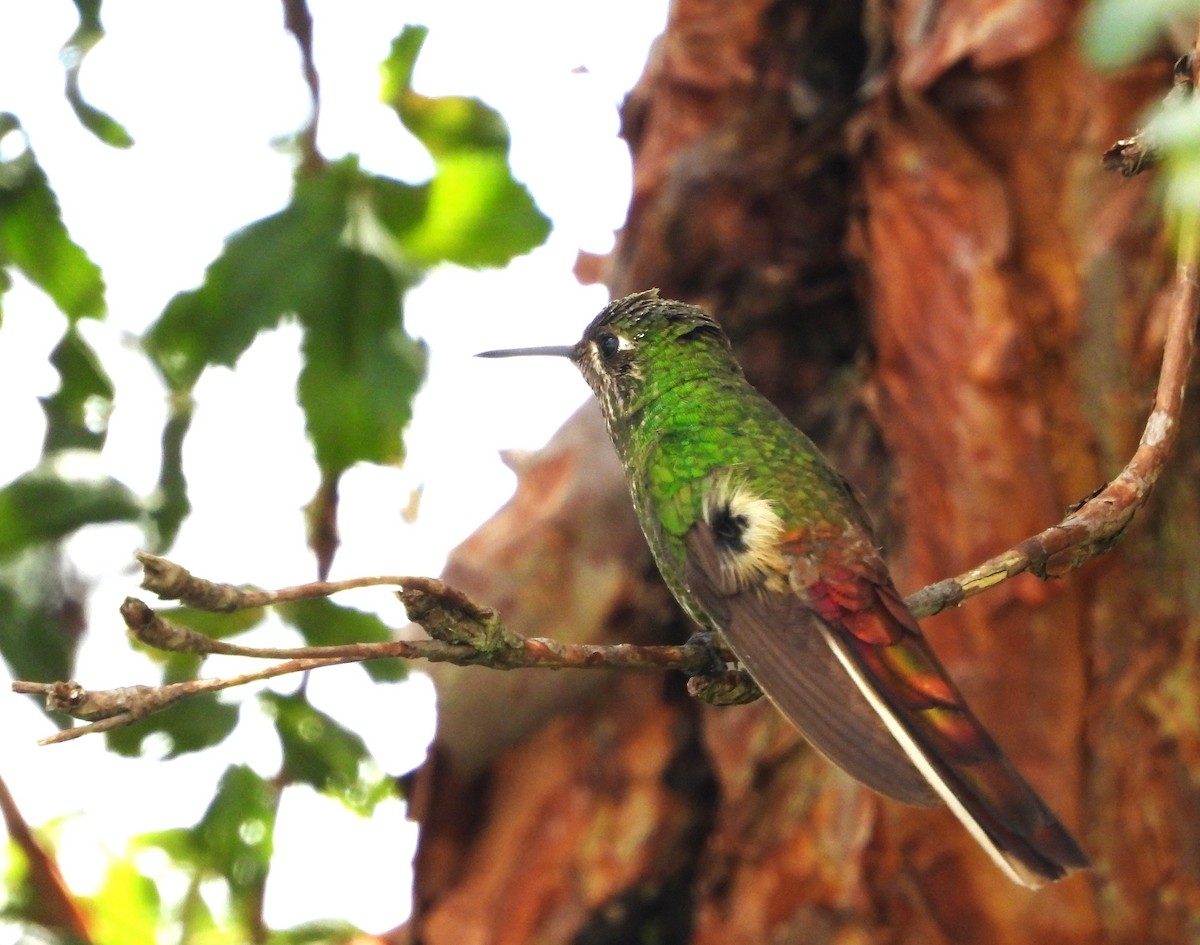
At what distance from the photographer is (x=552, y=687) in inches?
177

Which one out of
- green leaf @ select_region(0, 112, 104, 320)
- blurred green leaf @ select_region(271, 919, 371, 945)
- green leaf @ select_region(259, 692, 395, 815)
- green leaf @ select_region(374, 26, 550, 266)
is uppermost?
green leaf @ select_region(374, 26, 550, 266)

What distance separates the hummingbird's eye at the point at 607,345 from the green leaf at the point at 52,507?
A: 4.01ft

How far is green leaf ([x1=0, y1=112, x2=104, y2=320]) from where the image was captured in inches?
117

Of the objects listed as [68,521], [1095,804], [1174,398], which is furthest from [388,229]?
[1095,804]

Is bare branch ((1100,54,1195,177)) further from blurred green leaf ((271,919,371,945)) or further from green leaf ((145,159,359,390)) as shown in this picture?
blurred green leaf ((271,919,371,945))

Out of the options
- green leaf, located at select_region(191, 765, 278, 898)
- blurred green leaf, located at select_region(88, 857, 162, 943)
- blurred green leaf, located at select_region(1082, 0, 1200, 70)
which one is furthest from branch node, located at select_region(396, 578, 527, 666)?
blurred green leaf, located at select_region(88, 857, 162, 943)

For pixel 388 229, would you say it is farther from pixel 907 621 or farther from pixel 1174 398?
pixel 1174 398

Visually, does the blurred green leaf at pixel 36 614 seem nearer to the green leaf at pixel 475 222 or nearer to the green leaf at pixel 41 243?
the green leaf at pixel 41 243

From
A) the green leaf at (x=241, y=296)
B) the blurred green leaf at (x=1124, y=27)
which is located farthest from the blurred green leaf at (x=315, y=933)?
the blurred green leaf at (x=1124, y=27)

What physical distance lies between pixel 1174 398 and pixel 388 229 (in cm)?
205

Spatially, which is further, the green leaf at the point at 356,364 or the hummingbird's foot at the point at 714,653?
the green leaf at the point at 356,364

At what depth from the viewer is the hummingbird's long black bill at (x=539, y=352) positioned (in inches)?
141

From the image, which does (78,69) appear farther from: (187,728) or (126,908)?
(126,908)

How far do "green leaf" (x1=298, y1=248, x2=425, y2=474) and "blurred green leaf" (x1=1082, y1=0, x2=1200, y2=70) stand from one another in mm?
2480
